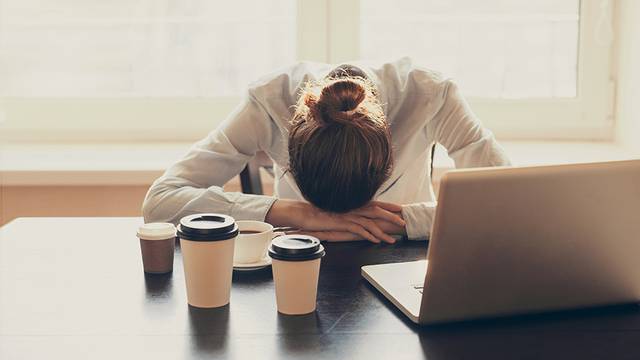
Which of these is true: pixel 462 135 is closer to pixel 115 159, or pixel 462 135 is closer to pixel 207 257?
pixel 207 257

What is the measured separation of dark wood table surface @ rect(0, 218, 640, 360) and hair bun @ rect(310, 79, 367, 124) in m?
0.24

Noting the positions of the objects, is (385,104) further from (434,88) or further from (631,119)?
(631,119)

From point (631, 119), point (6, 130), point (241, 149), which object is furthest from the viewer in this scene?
point (6, 130)

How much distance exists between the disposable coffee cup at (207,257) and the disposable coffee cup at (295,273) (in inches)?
2.6

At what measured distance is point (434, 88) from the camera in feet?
6.09

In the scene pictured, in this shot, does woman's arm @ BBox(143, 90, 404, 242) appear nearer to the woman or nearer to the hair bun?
the woman

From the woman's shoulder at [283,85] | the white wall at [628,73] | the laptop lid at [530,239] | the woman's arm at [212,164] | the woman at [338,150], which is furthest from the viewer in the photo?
the white wall at [628,73]

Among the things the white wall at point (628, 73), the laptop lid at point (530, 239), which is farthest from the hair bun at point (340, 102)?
the white wall at point (628, 73)

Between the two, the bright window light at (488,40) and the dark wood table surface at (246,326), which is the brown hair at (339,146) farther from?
the bright window light at (488,40)

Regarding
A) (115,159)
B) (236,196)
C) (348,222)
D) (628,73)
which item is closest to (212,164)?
(236,196)

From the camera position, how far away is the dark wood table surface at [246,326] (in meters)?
1.03

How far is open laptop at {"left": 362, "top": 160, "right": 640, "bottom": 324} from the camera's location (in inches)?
40.3

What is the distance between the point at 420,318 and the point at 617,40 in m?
1.94

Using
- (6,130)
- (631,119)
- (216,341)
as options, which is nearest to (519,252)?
(216,341)
